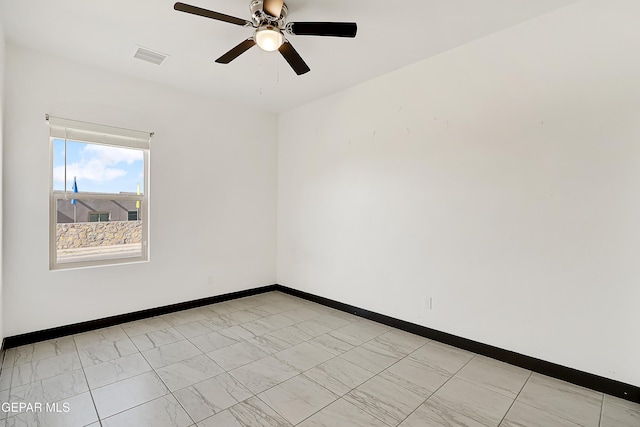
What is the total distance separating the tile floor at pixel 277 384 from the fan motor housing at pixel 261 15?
2.66m

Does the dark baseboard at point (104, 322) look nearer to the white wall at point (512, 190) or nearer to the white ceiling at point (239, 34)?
the white wall at point (512, 190)

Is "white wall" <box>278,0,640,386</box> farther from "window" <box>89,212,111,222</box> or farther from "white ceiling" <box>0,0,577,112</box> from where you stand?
"window" <box>89,212,111,222</box>

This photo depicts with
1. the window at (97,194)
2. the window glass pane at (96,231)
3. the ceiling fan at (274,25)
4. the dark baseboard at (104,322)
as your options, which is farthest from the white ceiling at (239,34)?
the dark baseboard at (104,322)

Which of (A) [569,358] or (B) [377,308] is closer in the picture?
(A) [569,358]

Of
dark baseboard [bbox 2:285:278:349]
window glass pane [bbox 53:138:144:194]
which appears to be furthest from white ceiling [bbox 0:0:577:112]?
dark baseboard [bbox 2:285:278:349]

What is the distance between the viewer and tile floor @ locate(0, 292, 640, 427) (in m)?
1.95

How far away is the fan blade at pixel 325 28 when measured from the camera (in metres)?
1.99

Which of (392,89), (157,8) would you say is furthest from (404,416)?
(157,8)

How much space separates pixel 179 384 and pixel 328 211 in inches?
101

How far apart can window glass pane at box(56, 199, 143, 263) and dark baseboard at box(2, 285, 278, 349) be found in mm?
672

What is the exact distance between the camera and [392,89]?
11.3 ft

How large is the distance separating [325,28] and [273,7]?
14.8 inches

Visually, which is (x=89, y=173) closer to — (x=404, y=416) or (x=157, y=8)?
(x=157, y=8)

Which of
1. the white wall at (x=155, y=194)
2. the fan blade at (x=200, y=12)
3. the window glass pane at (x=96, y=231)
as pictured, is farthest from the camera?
the window glass pane at (x=96, y=231)
